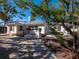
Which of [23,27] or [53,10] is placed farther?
[23,27]

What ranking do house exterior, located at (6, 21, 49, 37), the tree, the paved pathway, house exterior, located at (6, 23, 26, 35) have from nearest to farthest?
the tree < the paved pathway < house exterior, located at (6, 21, 49, 37) < house exterior, located at (6, 23, 26, 35)

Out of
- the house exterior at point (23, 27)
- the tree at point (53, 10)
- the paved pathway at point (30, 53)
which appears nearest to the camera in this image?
the tree at point (53, 10)

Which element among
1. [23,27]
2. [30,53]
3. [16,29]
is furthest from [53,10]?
[23,27]

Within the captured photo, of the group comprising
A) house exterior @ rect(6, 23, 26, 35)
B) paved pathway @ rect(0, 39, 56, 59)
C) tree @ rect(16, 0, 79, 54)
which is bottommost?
house exterior @ rect(6, 23, 26, 35)

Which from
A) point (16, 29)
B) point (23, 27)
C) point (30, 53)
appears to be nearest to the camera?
point (30, 53)

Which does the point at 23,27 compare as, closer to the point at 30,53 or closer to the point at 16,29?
the point at 16,29

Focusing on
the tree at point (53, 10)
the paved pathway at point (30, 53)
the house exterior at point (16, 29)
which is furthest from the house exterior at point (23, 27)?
the tree at point (53, 10)

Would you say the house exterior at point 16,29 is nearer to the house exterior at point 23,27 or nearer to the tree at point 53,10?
the house exterior at point 23,27

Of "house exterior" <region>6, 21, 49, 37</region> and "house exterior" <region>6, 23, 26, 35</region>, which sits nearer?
"house exterior" <region>6, 21, 49, 37</region>

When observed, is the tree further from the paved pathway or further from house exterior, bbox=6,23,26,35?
house exterior, bbox=6,23,26,35

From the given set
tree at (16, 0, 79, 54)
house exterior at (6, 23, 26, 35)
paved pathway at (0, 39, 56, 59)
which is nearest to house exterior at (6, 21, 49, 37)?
house exterior at (6, 23, 26, 35)

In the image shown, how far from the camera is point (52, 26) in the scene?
1250cm

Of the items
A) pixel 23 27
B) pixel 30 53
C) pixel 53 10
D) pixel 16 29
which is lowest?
pixel 16 29

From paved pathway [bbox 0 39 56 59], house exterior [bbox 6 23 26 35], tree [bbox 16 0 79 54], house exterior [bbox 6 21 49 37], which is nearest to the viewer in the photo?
tree [bbox 16 0 79 54]
